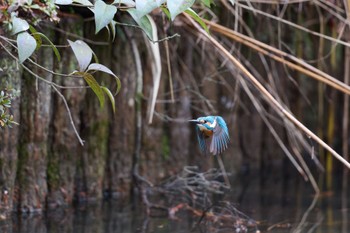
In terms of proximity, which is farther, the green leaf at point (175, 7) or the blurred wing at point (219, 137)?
the blurred wing at point (219, 137)

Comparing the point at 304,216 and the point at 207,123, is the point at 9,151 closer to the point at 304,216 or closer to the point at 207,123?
the point at 207,123

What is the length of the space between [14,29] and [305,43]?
3.40 metres

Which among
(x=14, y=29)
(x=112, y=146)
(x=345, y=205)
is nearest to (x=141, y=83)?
(x=112, y=146)

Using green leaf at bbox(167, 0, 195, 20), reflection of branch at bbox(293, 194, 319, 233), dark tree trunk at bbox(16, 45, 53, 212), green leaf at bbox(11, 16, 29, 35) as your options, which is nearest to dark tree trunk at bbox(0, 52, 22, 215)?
dark tree trunk at bbox(16, 45, 53, 212)

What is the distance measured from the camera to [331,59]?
5.30m

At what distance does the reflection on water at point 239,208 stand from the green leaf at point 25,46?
1049 mm

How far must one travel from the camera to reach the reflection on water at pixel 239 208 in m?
3.12

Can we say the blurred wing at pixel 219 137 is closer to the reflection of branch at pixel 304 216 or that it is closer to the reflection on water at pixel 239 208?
the reflection on water at pixel 239 208

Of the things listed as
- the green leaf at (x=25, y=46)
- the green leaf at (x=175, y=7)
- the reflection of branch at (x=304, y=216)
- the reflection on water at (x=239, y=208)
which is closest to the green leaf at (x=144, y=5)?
the green leaf at (x=175, y=7)

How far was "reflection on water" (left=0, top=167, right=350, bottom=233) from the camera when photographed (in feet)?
10.2

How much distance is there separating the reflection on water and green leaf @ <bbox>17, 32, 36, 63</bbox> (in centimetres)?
105

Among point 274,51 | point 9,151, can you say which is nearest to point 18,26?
point 9,151

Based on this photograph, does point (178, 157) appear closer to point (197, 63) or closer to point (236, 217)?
point (197, 63)

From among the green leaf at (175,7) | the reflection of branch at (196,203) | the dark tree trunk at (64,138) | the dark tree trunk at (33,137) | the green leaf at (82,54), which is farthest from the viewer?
the dark tree trunk at (64,138)
